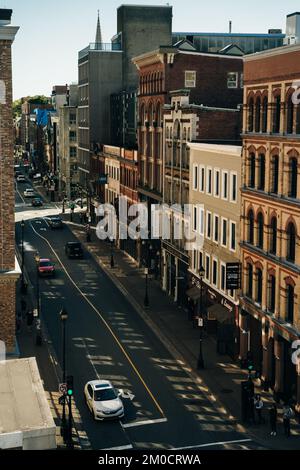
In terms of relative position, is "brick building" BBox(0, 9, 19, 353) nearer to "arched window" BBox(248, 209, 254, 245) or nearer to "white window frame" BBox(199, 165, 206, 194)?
"arched window" BBox(248, 209, 254, 245)

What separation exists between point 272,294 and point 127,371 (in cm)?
989

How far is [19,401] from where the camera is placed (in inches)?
1014

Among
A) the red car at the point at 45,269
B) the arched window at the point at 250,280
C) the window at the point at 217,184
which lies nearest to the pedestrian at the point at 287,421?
the arched window at the point at 250,280

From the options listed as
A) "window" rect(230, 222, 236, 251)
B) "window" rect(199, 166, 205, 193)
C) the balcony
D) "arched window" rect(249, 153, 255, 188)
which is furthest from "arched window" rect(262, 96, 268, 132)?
the balcony

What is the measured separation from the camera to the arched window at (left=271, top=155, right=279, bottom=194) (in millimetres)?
41750

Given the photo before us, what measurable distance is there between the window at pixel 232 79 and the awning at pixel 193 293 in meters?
21.8

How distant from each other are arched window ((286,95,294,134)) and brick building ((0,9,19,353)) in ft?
47.6

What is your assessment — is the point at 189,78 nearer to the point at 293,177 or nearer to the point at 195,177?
the point at 195,177

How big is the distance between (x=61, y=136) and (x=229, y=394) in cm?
10752

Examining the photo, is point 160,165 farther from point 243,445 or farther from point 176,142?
point 243,445

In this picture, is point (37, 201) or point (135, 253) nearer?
point (135, 253)

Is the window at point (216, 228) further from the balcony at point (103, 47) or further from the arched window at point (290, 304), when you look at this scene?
the balcony at point (103, 47)

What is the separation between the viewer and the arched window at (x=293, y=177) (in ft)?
129

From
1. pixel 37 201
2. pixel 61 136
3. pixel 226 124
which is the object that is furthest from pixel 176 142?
pixel 61 136
